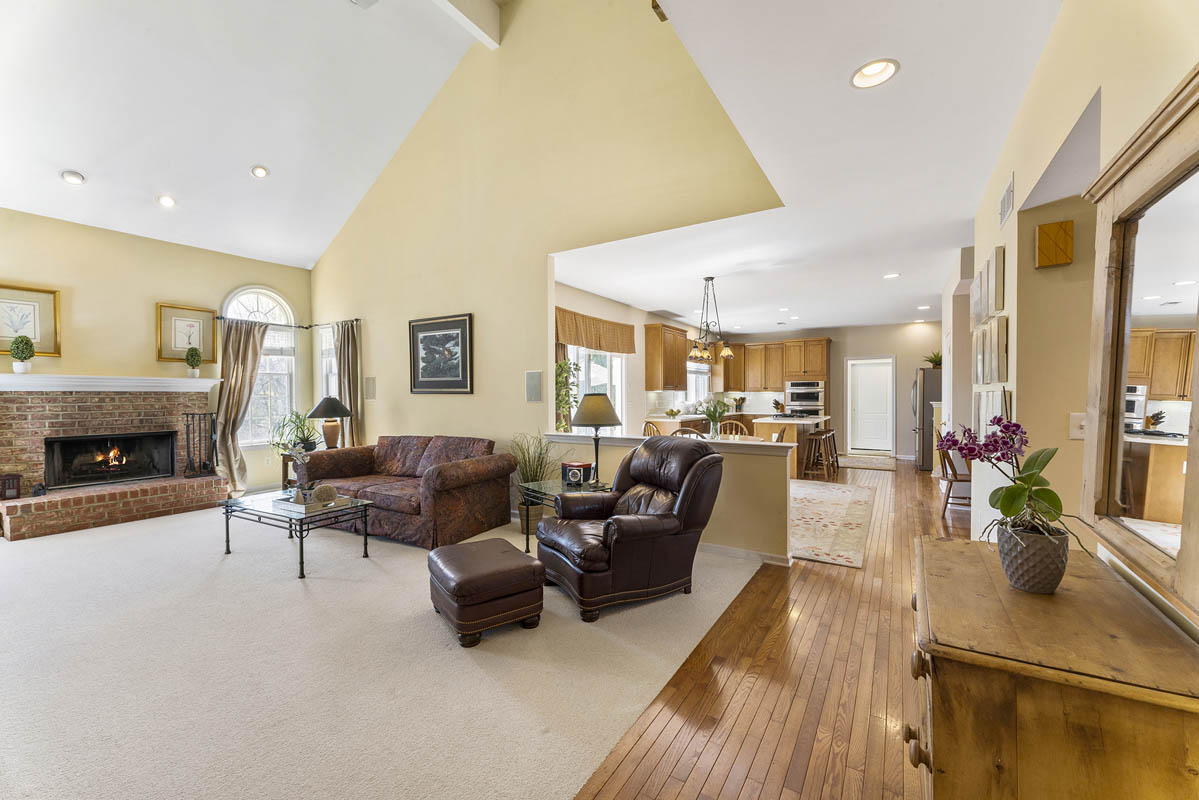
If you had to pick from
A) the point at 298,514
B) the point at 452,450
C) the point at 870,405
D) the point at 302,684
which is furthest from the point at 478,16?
the point at 870,405

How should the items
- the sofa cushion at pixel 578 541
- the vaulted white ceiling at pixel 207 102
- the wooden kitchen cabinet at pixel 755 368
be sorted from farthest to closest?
1. the wooden kitchen cabinet at pixel 755 368
2. the vaulted white ceiling at pixel 207 102
3. the sofa cushion at pixel 578 541

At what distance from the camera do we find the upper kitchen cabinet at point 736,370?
423 inches

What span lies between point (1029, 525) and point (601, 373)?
6.23 m

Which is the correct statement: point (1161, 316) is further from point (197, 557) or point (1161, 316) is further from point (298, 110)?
point (298, 110)

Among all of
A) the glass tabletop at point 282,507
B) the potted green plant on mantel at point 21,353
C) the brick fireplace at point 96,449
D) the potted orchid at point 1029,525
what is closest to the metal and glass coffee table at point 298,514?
the glass tabletop at point 282,507

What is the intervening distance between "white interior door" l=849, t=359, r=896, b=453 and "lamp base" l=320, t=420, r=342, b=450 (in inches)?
358

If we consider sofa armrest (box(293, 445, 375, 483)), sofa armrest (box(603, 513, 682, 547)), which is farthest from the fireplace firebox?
sofa armrest (box(603, 513, 682, 547))

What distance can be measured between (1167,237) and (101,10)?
631 cm

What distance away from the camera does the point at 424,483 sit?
4.16 m

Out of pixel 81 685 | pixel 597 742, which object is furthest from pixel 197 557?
pixel 597 742

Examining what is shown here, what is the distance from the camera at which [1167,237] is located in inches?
42.5

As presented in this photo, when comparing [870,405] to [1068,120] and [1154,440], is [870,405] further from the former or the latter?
[1154,440]

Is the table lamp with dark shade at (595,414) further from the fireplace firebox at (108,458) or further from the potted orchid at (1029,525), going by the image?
the fireplace firebox at (108,458)

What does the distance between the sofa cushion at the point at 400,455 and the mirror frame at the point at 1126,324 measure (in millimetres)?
5083
